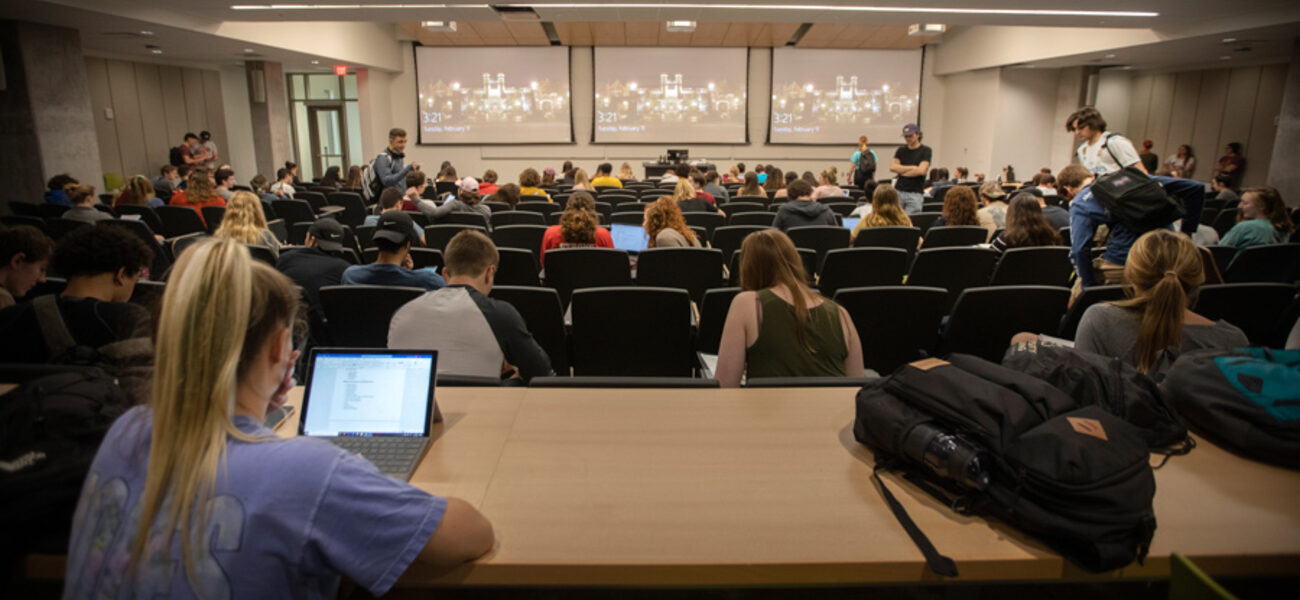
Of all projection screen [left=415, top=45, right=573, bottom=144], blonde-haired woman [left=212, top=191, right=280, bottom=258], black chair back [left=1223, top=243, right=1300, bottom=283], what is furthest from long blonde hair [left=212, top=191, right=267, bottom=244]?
projection screen [left=415, top=45, right=573, bottom=144]

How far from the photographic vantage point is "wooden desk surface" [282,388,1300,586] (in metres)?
1.20

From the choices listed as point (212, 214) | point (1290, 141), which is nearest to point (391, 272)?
point (212, 214)

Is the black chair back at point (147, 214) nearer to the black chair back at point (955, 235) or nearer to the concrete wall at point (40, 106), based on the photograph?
the concrete wall at point (40, 106)

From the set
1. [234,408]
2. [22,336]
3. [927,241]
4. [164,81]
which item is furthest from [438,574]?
[164,81]

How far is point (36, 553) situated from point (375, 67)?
15.1 m

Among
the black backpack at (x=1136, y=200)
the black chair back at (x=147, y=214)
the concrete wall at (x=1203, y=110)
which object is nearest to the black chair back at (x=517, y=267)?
the black backpack at (x=1136, y=200)

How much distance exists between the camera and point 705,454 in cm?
156

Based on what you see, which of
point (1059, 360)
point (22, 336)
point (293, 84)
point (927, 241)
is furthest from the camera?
point (293, 84)

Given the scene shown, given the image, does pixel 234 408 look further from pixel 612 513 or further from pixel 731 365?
pixel 731 365

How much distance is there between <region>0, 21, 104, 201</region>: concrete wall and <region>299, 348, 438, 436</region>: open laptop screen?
9.77m

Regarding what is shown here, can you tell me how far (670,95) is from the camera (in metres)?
16.0

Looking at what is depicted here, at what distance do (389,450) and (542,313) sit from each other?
1667mm

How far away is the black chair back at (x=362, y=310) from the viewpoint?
10.1ft

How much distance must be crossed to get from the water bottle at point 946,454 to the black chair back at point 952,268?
2.98 meters
